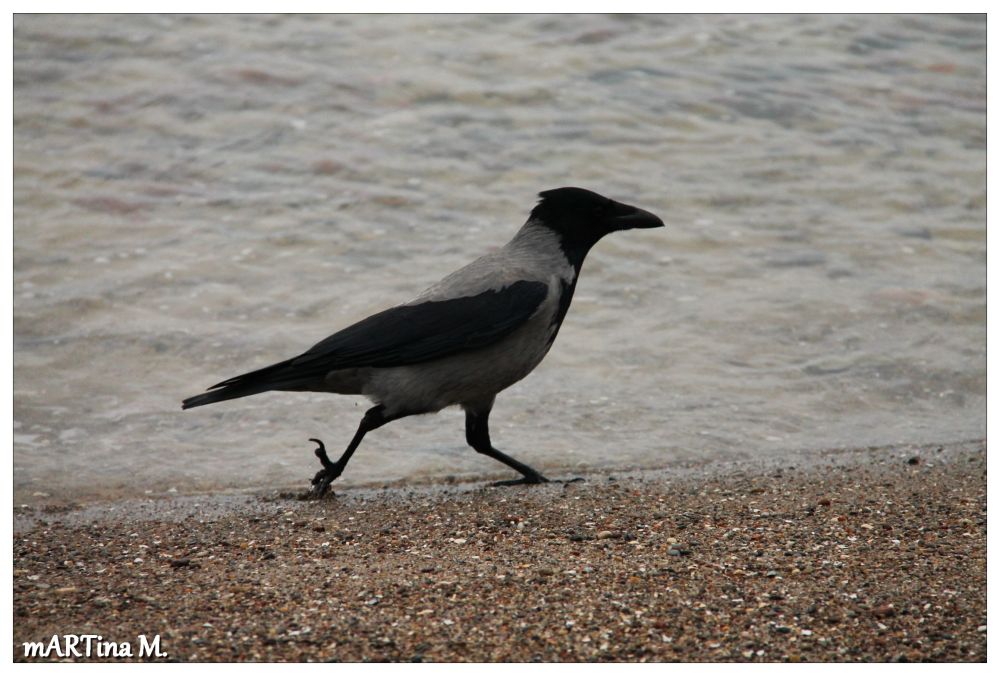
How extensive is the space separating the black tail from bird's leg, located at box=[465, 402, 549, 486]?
3.21 ft

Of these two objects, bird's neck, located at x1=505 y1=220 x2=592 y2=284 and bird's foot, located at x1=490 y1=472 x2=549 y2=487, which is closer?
bird's neck, located at x1=505 y1=220 x2=592 y2=284

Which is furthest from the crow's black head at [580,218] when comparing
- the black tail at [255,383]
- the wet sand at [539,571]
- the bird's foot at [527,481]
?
the black tail at [255,383]

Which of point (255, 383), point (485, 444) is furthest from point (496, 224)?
Answer: point (255, 383)

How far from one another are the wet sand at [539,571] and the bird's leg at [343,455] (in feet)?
0.35

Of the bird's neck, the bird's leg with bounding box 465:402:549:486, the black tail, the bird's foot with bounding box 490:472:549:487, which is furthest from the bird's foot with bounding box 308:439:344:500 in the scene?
the bird's neck

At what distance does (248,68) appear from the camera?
1359 cm

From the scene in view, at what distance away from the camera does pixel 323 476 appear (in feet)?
19.9

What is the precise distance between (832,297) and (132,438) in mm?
5696

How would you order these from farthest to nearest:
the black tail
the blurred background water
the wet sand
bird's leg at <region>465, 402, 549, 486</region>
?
the blurred background water → bird's leg at <region>465, 402, 549, 486</region> → the black tail → the wet sand

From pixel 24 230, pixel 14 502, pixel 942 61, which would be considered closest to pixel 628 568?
pixel 14 502

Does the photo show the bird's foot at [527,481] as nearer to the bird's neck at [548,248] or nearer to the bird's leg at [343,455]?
the bird's leg at [343,455]

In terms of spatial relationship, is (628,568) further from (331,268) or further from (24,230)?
(24,230)

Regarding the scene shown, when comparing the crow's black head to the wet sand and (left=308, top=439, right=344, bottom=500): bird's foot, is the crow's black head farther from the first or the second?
(left=308, top=439, right=344, bottom=500): bird's foot

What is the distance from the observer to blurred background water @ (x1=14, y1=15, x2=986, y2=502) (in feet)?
24.7
